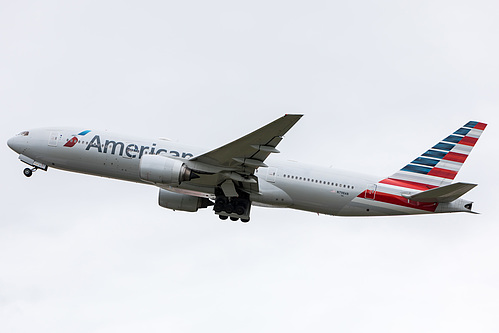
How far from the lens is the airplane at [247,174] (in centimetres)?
3569

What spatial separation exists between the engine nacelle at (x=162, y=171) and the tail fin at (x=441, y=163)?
10926 mm

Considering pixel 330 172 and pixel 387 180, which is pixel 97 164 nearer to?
pixel 330 172

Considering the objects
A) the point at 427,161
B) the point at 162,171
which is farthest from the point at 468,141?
the point at 162,171

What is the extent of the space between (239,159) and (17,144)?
13.7 m

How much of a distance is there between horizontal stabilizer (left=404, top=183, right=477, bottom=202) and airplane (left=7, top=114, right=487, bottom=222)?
0.17 ft

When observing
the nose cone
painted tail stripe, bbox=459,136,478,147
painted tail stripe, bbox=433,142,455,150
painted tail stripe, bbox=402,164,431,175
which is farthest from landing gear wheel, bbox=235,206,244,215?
painted tail stripe, bbox=459,136,478,147

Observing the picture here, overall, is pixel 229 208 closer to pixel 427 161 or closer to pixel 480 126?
pixel 427 161

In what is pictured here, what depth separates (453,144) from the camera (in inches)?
1553

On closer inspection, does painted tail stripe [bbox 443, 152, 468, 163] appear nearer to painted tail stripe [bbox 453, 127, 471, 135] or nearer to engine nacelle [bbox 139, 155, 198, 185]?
painted tail stripe [bbox 453, 127, 471, 135]

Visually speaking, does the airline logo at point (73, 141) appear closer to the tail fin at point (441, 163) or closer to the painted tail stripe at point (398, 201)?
the painted tail stripe at point (398, 201)

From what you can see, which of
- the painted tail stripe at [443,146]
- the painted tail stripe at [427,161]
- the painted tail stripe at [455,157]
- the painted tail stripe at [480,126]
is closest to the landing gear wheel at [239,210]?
the painted tail stripe at [427,161]

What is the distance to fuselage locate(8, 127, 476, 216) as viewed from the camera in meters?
37.1

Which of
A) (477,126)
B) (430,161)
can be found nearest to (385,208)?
(430,161)

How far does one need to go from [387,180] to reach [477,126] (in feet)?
20.7
